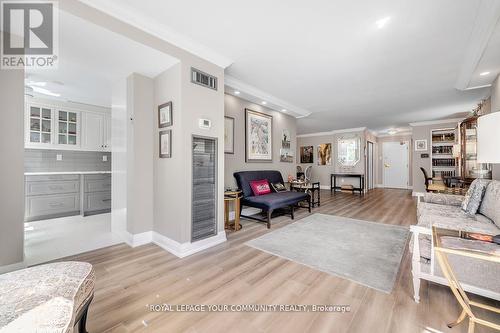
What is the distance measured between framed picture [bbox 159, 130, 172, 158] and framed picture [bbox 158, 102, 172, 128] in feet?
0.38

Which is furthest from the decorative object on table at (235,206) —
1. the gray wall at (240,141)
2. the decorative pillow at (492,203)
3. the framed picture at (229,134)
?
A: the decorative pillow at (492,203)

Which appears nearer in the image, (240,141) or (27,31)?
(27,31)

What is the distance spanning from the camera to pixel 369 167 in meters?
8.67

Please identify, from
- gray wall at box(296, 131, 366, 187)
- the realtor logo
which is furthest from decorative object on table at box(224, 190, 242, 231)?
gray wall at box(296, 131, 366, 187)

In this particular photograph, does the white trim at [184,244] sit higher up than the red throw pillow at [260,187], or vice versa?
the red throw pillow at [260,187]

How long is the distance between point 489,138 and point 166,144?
321cm

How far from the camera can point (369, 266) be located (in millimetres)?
2291

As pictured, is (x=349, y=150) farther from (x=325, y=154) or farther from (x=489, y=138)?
(x=489, y=138)

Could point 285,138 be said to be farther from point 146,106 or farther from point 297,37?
point 146,106

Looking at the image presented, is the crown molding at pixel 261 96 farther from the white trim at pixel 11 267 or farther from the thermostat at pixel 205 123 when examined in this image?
the white trim at pixel 11 267

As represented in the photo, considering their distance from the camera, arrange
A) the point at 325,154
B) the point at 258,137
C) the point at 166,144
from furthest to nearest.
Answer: the point at 325,154
the point at 258,137
the point at 166,144

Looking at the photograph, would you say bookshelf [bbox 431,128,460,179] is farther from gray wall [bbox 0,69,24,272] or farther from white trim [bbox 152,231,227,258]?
gray wall [bbox 0,69,24,272]

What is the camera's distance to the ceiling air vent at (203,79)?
8.89 ft

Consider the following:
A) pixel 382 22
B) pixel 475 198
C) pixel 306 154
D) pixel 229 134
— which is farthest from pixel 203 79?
pixel 306 154
